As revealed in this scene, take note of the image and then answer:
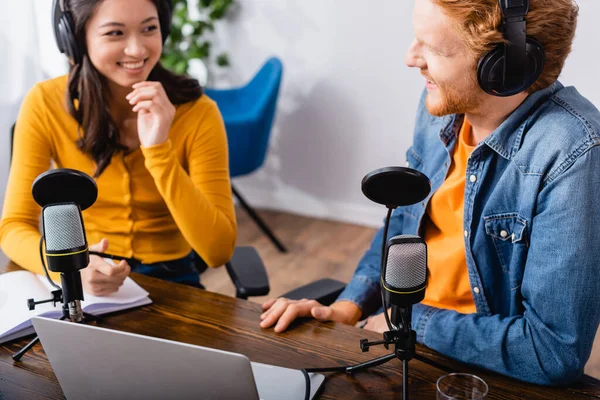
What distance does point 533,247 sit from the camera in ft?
3.62

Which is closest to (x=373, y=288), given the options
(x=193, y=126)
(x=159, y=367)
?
(x=193, y=126)

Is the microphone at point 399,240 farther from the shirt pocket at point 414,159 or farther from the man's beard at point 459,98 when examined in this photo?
the shirt pocket at point 414,159

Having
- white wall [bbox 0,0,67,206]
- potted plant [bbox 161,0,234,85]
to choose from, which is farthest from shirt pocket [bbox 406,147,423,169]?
potted plant [bbox 161,0,234,85]

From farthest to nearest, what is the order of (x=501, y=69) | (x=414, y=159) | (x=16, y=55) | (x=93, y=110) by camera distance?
(x=16, y=55) → (x=93, y=110) → (x=414, y=159) → (x=501, y=69)

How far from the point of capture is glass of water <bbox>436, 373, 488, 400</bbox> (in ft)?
2.92

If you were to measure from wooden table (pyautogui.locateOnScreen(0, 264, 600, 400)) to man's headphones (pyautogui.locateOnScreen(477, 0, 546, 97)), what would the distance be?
46 centimetres

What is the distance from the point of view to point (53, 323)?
86 cm

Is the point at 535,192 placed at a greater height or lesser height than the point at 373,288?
greater

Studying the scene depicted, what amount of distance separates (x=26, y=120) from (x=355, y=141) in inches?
82.9

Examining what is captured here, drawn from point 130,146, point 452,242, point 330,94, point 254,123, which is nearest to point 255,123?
point 254,123

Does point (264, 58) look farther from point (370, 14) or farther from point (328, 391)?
point (328, 391)

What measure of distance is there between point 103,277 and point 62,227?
282mm

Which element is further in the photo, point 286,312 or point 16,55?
point 16,55

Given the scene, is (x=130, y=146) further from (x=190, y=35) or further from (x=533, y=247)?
(x=190, y=35)
